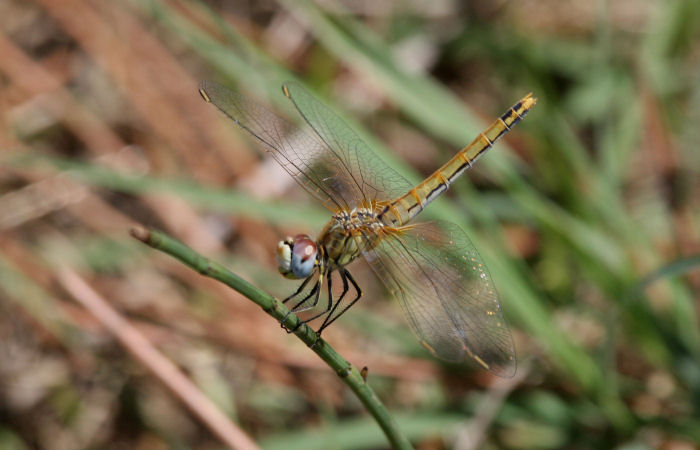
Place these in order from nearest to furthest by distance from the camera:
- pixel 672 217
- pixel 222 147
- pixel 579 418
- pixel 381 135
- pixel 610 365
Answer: pixel 610 365 < pixel 579 418 < pixel 672 217 < pixel 222 147 < pixel 381 135

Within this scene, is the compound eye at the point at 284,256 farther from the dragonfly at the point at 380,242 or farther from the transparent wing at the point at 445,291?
the transparent wing at the point at 445,291

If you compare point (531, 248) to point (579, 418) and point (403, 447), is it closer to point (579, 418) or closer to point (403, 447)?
point (579, 418)

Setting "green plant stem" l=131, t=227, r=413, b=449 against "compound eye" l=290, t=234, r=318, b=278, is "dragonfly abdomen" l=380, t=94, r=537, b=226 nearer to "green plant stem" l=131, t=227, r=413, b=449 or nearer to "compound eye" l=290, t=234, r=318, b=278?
"compound eye" l=290, t=234, r=318, b=278

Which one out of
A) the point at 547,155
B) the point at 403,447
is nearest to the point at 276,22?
the point at 547,155

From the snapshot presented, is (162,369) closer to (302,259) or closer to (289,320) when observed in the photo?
(302,259)

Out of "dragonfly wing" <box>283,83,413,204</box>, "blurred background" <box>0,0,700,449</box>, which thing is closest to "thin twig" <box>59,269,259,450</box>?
"blurred background" <box>0,0,700,449</box>
